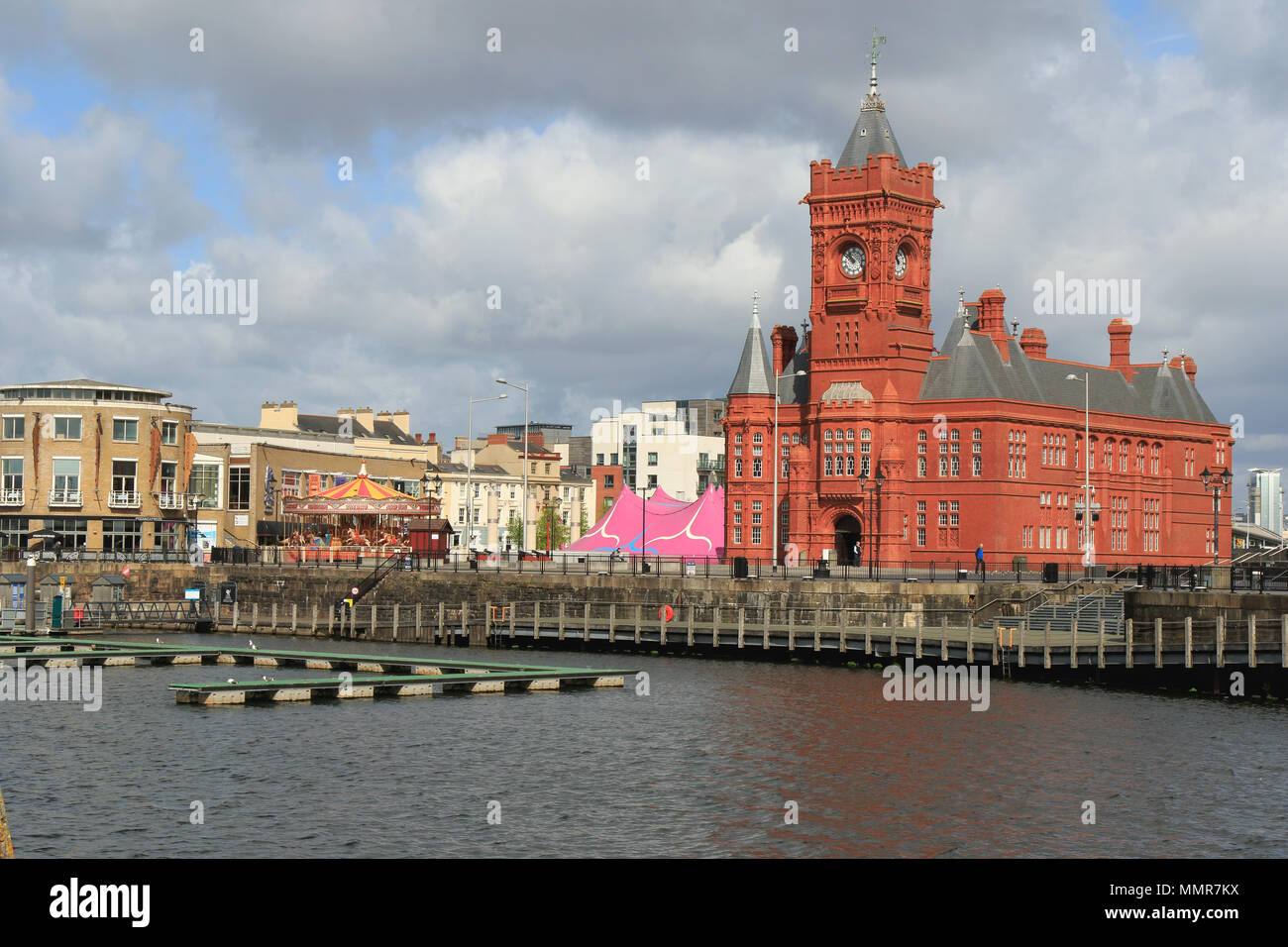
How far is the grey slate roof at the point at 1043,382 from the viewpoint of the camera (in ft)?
286

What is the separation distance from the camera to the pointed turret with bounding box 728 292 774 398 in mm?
92312

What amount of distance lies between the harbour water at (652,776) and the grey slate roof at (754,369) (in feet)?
139

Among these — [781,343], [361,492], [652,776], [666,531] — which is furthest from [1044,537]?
[652,776]

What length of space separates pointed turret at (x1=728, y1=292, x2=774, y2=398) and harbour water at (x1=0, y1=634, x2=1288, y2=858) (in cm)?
4247

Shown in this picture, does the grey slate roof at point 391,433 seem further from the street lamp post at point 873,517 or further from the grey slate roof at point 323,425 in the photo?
the street lamp post at point 873,517

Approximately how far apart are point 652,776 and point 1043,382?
64356 mm

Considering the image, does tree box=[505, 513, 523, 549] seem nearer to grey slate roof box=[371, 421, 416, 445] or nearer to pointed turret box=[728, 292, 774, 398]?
grey slate roof box=[371, 421, 416, 445]

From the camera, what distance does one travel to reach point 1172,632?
55688mm

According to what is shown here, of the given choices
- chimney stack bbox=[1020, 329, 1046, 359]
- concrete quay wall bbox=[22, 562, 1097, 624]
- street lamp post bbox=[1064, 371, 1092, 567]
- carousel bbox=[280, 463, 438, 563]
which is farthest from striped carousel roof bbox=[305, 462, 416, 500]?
chimney stack bbox=[1020, 329, 1046, 359]

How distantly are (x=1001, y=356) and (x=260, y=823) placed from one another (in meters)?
69.6

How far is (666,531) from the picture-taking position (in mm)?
98062

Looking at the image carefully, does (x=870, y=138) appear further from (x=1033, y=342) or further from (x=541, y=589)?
(x=541, y=589)

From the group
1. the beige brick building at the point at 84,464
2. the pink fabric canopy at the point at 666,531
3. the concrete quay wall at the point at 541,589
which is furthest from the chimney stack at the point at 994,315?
the beige brick building at the point at 84,464
